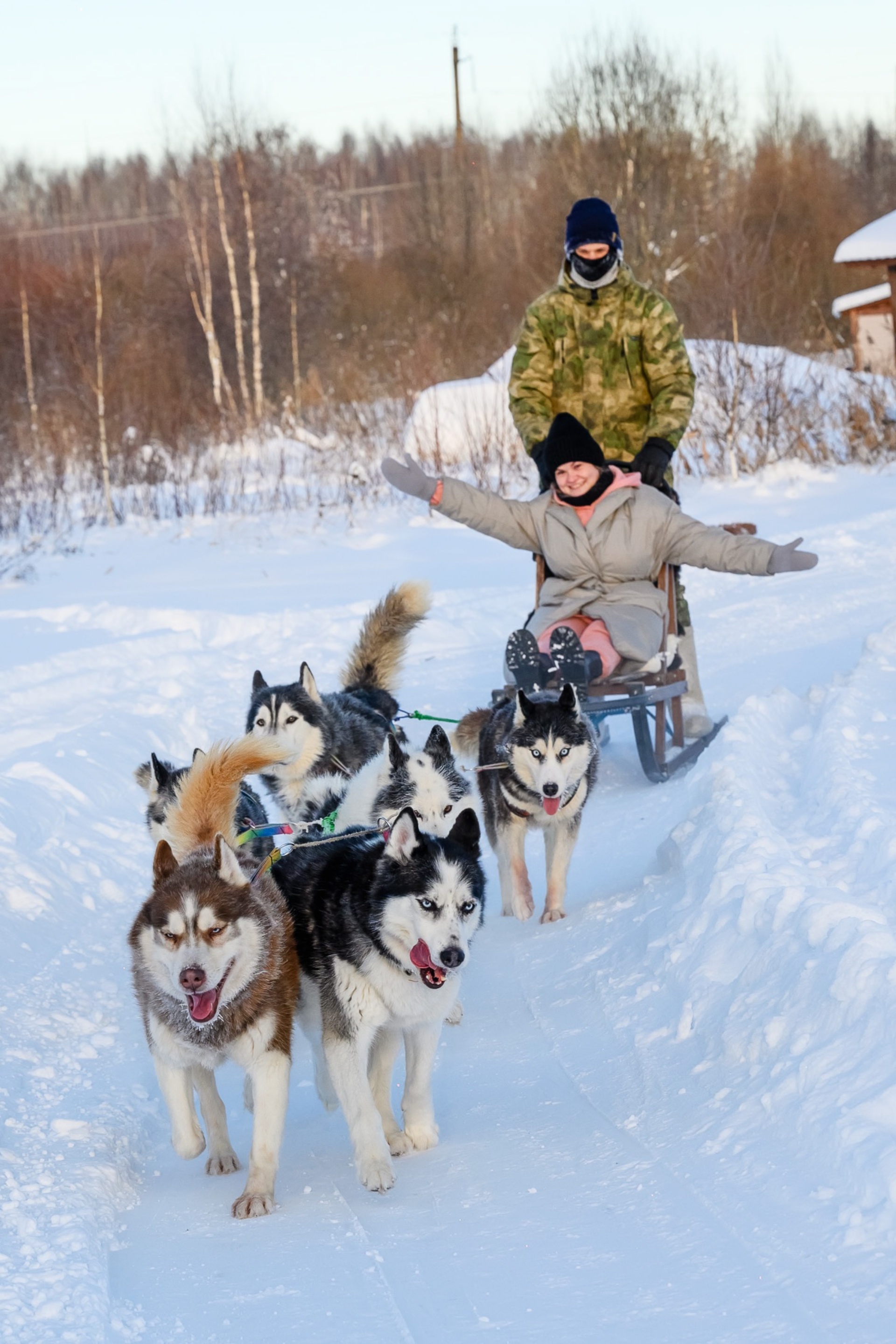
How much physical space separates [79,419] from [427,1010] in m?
16.5

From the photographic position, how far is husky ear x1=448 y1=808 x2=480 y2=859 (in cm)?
328

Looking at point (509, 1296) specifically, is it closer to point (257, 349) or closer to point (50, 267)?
point (257, 349)

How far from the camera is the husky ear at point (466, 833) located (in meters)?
3.28

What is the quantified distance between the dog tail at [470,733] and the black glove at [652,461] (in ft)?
4.12

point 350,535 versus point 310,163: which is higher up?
point 310,163

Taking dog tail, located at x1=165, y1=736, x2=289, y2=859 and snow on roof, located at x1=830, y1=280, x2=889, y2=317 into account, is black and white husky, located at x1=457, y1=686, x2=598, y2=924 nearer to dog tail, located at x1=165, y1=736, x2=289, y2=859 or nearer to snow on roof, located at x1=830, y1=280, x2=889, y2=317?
dog tail, located at x1=165, y1=736, x2=289, y2=859

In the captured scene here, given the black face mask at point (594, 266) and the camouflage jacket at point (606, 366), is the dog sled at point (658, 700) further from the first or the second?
the black face mask at point (594, 266)

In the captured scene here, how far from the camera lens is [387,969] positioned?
3.02 metres

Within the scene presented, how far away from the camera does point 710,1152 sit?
9.09ft

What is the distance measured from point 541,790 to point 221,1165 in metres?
1.83

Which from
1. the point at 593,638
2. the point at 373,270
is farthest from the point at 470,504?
the point at 373,270

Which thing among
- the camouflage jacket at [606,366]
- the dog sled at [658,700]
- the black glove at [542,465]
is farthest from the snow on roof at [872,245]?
the dog sled at [658,700]

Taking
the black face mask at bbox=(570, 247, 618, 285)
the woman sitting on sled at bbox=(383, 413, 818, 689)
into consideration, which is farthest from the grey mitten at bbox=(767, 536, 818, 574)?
the black face mask at bbox=(570, 247, 618, 285)

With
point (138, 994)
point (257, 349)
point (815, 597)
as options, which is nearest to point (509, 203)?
point (257, 349)
